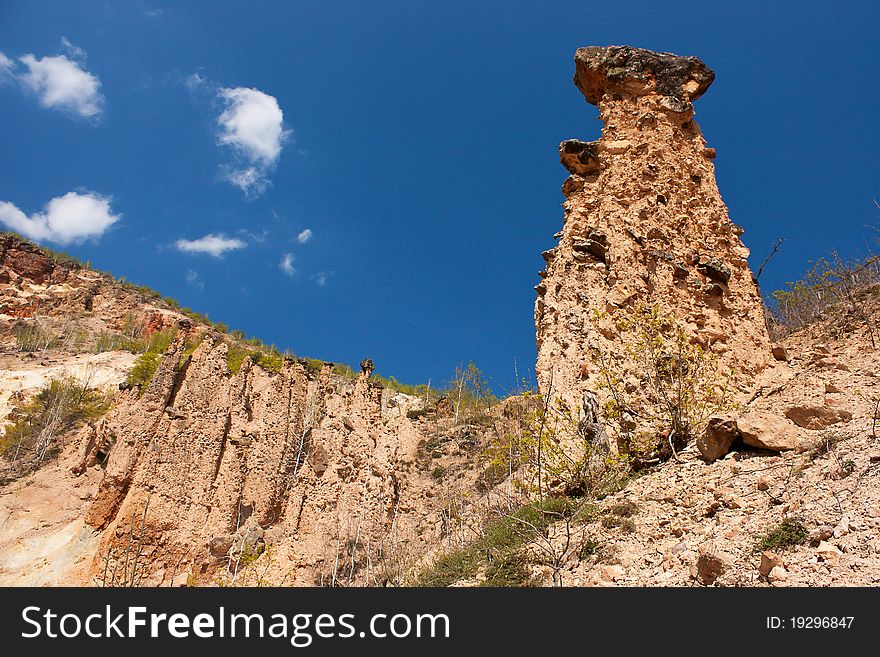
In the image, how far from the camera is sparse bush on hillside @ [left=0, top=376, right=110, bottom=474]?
22484 millimetres

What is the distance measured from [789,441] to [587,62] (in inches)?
354

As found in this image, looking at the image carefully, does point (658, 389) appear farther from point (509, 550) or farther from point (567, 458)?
point (509, 550)

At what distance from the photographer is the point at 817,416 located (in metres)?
5.86

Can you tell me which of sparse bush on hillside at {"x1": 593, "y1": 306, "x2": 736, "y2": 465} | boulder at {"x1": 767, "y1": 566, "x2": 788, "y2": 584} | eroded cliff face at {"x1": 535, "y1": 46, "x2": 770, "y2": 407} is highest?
eroded cliff face at {"x1": 535, "y1": 46, "x2": 770, "y2": 407}

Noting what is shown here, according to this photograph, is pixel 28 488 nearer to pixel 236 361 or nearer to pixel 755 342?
pixel 236 361

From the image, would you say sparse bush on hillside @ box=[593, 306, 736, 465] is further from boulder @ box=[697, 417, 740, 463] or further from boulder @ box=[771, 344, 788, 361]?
boulder @ box=[771, 344, 788, 361]

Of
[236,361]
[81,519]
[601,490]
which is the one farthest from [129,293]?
[601,490]

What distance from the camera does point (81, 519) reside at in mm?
17094

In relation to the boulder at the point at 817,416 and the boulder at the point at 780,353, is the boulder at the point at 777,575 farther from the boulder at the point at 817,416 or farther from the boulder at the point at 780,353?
the boulder at the point at 780,353

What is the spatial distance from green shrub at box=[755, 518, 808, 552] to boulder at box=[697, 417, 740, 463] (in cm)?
199

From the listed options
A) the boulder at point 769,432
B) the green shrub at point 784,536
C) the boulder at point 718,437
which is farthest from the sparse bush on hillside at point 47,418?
the green shrub at point 784,536

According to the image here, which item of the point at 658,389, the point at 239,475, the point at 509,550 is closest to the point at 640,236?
the point at 658,389

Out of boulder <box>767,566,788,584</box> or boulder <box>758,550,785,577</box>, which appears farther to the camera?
boulder <box>758,550,785,577</box>

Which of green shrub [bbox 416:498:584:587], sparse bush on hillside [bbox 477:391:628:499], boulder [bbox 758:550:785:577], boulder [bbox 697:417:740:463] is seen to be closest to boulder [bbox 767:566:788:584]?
boulder [bbox 758:550:785:577]
